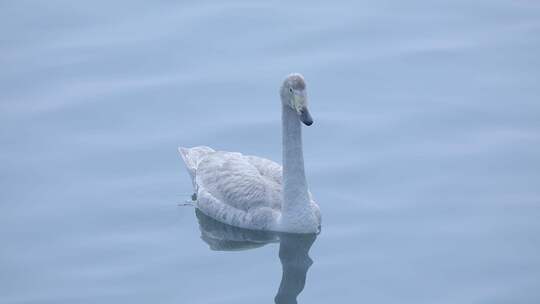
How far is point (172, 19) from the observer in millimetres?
18500

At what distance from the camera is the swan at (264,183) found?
552 inches

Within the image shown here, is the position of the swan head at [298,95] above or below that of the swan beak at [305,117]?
above

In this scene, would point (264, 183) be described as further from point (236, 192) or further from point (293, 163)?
point (293, 163)

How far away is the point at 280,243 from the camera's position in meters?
14.3

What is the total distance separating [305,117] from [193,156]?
2093 mm

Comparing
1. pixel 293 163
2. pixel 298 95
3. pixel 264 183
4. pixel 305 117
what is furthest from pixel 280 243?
pixel 298 95

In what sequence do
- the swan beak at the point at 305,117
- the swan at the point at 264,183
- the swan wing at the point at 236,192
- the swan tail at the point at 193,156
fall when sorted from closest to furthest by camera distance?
1. the swan beak at the point at 305,117
2. the swan at the point at 264,183
3. the swan wing at the point at 236,192
4. the swan tail at the point at 193,156

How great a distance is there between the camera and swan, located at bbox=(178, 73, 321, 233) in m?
14.0

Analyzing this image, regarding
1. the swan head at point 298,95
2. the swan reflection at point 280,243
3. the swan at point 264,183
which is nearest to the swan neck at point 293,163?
the swan at point 264,183

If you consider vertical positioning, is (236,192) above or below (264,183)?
below

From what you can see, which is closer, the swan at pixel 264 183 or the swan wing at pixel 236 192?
the swan at pixel 264 183

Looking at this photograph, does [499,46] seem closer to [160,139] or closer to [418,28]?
[418,28]

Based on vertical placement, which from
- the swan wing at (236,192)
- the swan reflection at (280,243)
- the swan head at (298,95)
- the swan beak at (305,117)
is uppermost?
the swan head at (298,95)

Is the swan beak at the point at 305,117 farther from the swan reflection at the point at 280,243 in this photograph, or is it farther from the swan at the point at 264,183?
the swan reflection at the point at 280,243
